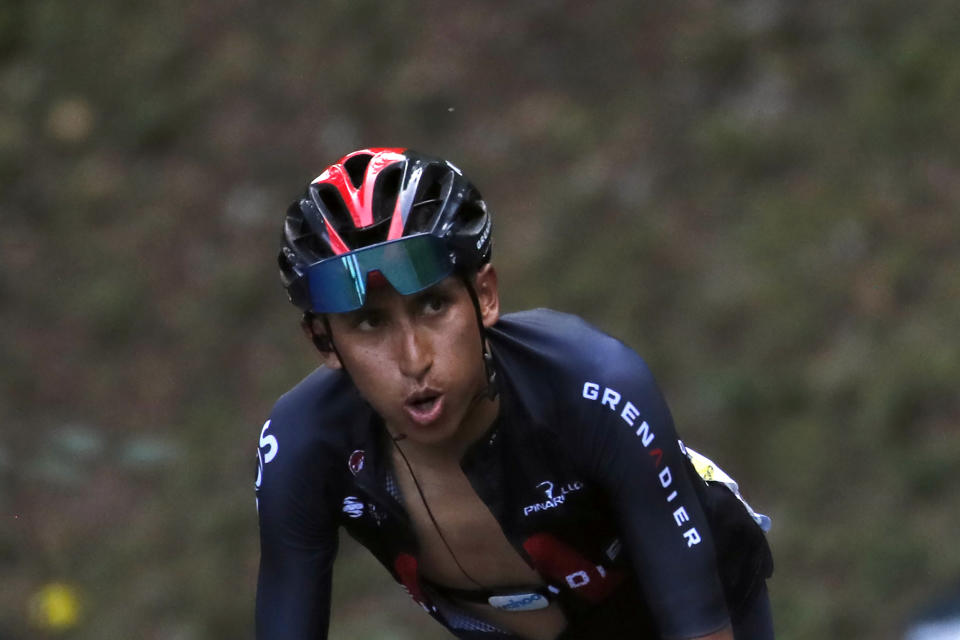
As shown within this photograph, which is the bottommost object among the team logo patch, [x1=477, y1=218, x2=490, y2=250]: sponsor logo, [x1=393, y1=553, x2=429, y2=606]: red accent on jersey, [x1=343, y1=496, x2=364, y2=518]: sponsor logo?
[x1=393, y1=553, x2=429, y2=606]: red accent on jersey

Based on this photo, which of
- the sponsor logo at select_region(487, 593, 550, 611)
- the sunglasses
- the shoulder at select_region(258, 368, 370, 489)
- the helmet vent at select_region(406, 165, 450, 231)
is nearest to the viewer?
the sunglasses

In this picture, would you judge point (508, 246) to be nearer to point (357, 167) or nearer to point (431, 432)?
point (357, 167)

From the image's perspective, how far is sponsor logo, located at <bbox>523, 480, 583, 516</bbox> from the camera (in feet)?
12.7

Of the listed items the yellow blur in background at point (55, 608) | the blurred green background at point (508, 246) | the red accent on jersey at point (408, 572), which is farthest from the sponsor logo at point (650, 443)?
the yellow blur in background at point (55, 608)

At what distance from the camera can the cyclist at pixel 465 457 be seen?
11.9 feet

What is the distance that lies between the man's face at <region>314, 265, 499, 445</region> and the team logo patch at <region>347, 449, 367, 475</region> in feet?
0.96

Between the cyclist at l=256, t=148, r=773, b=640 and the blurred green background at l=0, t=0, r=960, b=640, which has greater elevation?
the blurred green background at l=0, t=0, r=960, b=640

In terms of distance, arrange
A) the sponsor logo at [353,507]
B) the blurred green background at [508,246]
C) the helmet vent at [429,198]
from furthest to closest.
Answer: the blurred green background at [508,246] → the sponsor logo at [353,507] → the helmet vent at [429,198]

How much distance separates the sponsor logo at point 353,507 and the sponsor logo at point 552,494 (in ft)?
1.43

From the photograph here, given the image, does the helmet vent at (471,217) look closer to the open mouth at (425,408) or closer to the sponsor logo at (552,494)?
the open mouth at (425,408)

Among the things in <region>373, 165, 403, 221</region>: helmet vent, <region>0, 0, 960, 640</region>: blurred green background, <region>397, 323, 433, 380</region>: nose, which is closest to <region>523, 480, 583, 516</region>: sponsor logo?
<region>397, 323, 433, 380</region>: nose

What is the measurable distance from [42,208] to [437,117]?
9.35 ft

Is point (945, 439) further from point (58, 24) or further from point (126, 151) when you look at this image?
point (58, 24)

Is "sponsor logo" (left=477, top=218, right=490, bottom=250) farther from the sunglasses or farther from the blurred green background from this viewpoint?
the blurred green background
